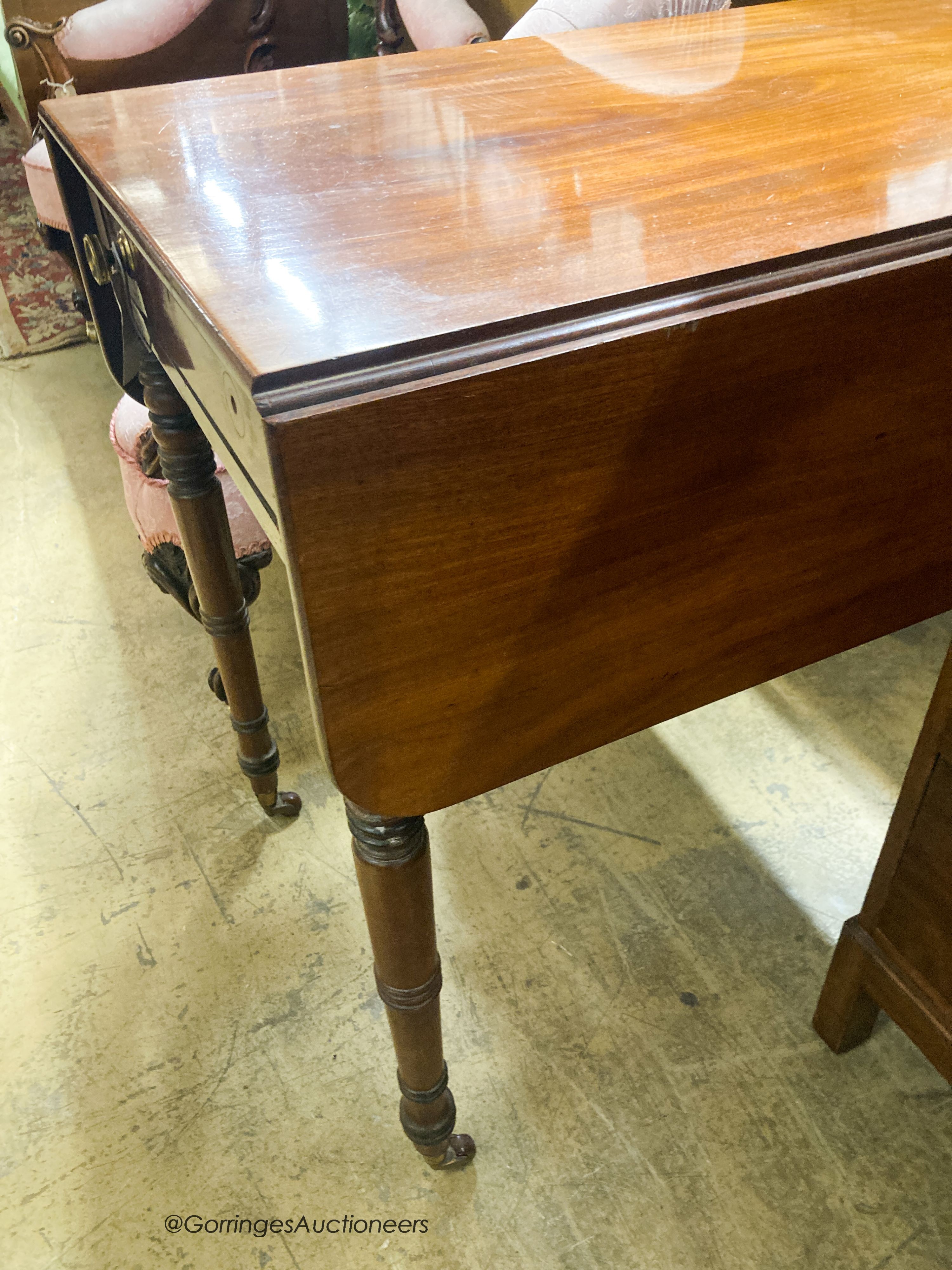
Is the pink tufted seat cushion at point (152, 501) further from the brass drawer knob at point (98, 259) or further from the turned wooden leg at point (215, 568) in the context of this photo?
the brass drawer knob at point (98, 259)

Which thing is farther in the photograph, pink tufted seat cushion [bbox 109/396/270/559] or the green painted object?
the green painted object

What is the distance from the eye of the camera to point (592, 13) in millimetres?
1658

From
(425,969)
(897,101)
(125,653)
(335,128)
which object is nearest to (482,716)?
(425,969)

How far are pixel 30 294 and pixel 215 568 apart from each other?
2.08 m

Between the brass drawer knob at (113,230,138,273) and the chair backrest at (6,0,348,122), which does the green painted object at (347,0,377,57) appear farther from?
the brass drawer knob at (113,230,138,273)

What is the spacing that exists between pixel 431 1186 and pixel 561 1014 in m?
0.25

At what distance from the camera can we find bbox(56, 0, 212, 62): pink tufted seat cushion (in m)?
2.55

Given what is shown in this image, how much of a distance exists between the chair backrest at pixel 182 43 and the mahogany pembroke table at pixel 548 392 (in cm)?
187

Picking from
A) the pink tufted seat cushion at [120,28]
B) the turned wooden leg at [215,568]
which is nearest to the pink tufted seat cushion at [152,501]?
the turned wooden leg at [215,568]

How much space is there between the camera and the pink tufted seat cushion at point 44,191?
231 centimetres

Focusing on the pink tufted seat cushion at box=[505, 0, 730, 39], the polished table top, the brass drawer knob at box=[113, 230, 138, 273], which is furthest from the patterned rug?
the brass drawer knob at box=[113, 230, 138, 273]

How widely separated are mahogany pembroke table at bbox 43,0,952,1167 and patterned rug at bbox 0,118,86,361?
192 cm

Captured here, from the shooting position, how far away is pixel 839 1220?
1.02 metres

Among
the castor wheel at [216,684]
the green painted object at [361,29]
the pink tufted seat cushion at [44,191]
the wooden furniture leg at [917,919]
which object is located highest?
the green painted object at [361,29]
